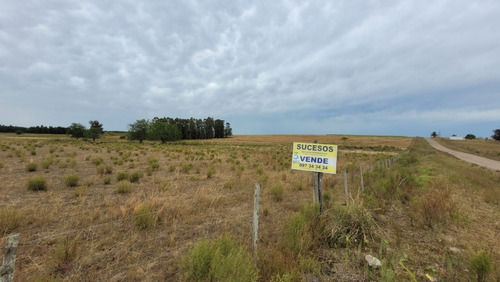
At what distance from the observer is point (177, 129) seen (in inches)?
2933

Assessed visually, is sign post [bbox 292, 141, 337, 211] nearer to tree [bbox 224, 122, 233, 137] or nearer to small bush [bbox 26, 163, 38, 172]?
small bush [bbox 26, 163, 38, 172]

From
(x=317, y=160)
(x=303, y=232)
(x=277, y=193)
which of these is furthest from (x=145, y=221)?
(x=277, y=193)

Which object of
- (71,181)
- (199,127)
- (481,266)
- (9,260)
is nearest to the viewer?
(9,260)

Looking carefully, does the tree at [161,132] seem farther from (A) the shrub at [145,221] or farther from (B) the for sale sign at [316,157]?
(B) the for sale sign at [316,157]

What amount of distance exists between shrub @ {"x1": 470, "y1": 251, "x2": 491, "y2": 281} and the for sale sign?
8.72 feet

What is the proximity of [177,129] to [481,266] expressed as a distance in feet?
252

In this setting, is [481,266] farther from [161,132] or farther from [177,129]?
[177,129]

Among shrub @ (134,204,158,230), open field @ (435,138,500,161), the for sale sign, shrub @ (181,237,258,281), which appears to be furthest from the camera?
open field @ (435,138,500,161)

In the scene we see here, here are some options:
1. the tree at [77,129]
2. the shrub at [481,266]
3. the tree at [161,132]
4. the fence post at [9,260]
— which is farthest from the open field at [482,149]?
the tree at [77,129]

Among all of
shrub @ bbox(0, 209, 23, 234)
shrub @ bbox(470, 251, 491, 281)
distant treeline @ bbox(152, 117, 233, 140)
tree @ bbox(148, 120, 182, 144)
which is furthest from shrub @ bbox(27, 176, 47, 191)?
distant treeline @ bbox(152, 117, 233, 140)

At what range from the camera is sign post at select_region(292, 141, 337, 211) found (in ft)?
17.8

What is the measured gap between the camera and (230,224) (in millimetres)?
5727

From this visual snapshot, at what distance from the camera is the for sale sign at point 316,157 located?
542 centimetres

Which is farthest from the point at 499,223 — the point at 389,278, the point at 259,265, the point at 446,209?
the point at 259,265
